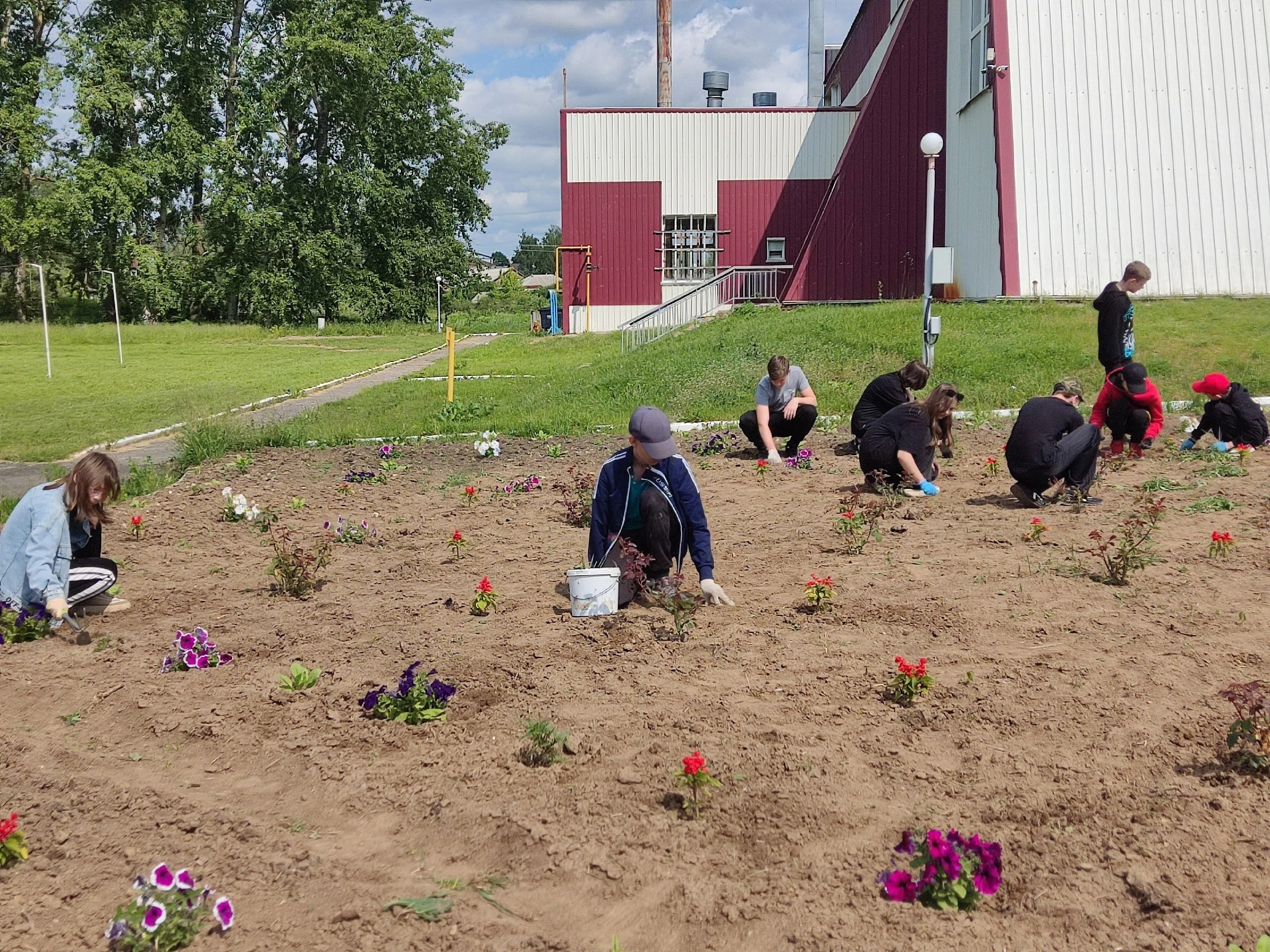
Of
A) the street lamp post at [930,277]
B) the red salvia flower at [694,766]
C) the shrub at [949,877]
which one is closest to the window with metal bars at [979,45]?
the street lamp post at [930,277]

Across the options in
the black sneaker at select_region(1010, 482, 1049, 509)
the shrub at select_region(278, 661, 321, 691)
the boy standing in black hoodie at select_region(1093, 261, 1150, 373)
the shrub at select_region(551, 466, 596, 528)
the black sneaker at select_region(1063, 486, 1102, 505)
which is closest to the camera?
the shrub at select_region(278, 661, 321, 691)

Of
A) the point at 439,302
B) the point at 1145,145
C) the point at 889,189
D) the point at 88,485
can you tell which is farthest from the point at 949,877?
the point at 439,302

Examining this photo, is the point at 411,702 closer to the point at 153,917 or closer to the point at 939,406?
the point at 153,917

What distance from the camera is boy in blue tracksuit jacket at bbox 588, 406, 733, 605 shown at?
5.79 metres

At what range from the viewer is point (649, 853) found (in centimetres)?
358

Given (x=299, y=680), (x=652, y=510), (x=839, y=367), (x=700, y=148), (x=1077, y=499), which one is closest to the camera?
(x=299, y=680)

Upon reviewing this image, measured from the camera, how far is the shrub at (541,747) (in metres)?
4.20

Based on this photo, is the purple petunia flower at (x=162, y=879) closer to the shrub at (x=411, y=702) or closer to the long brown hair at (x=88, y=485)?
the shrub at (x=411, y=702)

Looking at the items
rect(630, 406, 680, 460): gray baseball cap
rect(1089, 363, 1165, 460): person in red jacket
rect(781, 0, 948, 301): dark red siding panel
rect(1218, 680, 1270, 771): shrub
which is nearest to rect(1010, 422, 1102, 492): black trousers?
rect(1089, 363, 1165, 460): person in red jacket

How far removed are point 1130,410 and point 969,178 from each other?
38.0 feet

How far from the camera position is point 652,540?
6051 mm

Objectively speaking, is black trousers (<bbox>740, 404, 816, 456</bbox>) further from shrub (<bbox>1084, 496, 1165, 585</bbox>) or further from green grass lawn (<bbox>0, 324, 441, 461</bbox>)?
green grass lawn (<bbox>0, 324, 441, 461</bbox>)

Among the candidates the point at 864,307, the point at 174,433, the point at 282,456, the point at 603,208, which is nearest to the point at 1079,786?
the point at 282,456

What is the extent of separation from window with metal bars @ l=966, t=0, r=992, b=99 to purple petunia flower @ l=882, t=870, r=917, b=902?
18007mm
